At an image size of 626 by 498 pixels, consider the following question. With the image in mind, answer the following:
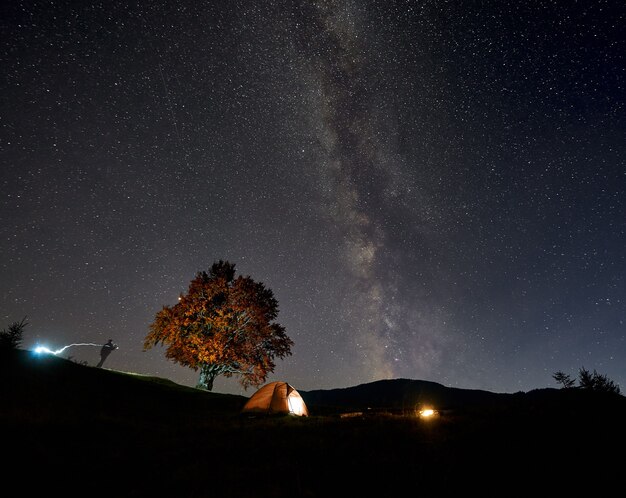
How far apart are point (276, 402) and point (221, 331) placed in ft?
46.6

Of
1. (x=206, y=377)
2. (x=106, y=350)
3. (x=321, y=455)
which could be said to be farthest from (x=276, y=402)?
(x=106, y=350)

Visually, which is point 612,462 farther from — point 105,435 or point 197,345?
point 197,345

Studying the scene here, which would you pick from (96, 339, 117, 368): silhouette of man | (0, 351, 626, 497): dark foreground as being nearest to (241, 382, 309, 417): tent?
(0, 351, 626, 497): dark foreground

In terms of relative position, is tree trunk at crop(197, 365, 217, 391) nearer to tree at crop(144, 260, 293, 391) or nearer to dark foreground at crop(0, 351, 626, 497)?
tree at crop(144, 260, 293, 391)

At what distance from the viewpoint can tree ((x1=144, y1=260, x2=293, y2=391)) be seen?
28.9 m

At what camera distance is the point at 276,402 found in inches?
666

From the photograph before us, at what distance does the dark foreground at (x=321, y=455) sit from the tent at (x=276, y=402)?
19.5 ft

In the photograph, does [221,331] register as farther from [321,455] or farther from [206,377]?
[321,455]

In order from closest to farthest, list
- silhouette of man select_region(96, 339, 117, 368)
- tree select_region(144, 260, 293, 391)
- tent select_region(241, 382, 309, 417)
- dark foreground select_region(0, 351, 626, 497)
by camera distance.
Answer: dark foreground select_region(0, 351, 626, 497) → tent select_region(241, 382, 309, 417) → tree select_region(144, 260, 293, 391) → silhouette of man select_region(96, 339, 117, 368)

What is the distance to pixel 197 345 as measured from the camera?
94.2 feet

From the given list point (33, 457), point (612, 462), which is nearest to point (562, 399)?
point (612, 462)

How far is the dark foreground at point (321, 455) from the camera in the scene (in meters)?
5.34

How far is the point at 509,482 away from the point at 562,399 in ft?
30.7

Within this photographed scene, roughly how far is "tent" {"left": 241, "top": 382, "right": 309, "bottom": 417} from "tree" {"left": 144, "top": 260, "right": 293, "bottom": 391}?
40.2 ft
